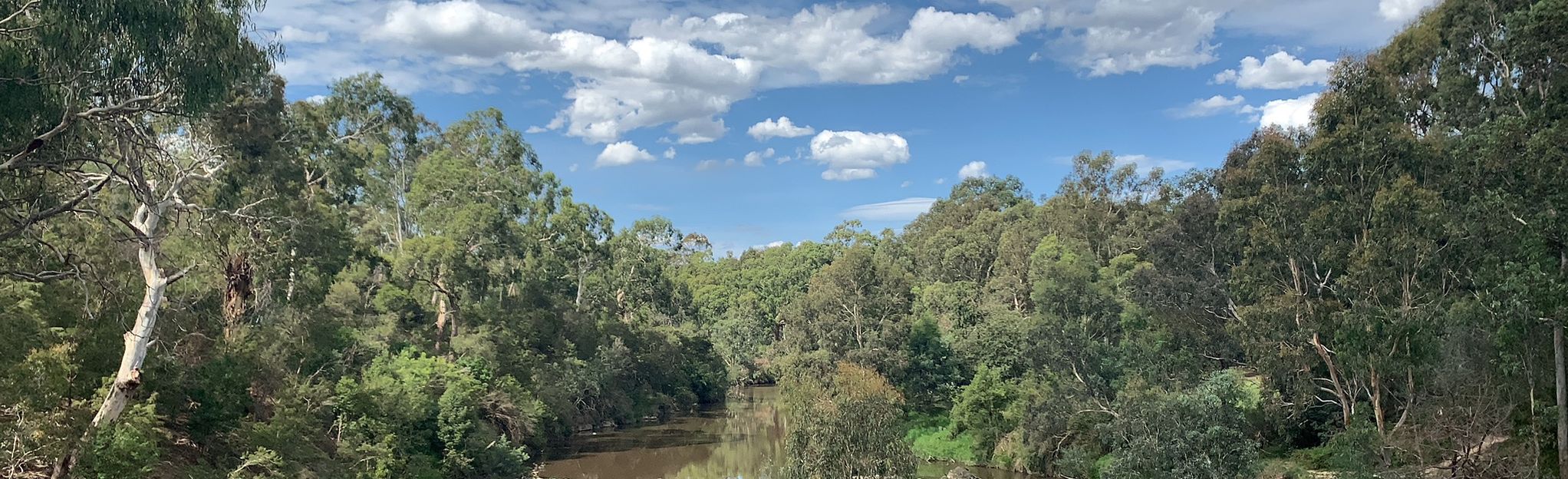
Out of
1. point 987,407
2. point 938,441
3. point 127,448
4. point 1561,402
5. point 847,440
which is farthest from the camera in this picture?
point 938,441

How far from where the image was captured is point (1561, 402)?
15.1 meters

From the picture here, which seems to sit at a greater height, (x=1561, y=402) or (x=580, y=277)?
(x=580, y=277)

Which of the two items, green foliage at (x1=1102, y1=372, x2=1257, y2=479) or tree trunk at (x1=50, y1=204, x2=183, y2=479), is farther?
green foliage at (x1=1102, y1=372, x2=1257, y2=479)

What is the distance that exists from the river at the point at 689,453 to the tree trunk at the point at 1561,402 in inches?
582

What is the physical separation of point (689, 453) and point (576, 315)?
895cm

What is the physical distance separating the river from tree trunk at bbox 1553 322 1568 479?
14.8 meters

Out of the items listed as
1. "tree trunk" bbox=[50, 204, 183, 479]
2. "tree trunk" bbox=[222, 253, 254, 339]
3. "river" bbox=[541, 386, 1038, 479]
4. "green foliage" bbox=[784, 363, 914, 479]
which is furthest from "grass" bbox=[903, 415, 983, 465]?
"tree trunk" bbox=[50, 204, 183, 479]

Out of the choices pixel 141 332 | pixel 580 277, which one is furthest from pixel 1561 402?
pixel 580 277

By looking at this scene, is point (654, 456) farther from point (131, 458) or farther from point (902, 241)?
point (902, 241)

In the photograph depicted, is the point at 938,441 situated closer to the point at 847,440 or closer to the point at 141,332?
the point at 847,440

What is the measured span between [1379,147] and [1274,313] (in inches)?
181

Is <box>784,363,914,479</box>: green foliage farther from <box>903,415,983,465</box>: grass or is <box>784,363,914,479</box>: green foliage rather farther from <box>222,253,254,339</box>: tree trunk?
<box>222,253,254,339</box>: tree trunk

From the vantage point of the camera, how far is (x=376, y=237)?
111 ft

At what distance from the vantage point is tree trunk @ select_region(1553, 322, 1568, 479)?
1475 cm
